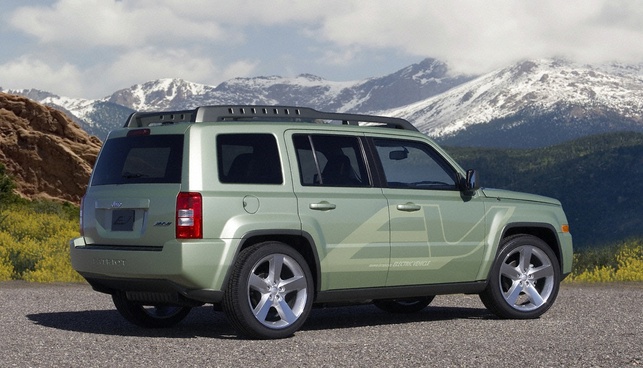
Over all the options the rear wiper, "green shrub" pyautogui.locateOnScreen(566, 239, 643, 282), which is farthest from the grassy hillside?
the rear wiper

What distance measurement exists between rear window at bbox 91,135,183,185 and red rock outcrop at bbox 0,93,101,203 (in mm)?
32880

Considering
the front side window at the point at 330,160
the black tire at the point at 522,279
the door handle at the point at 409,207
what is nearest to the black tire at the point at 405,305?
the black tire at the point at 522,279

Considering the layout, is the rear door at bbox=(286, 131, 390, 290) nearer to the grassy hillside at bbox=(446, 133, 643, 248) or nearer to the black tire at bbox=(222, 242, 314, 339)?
the black tire at bbox=(222, 242, 314, 339)

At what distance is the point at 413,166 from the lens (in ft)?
32.6

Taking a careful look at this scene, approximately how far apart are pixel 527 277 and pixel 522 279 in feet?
0.23

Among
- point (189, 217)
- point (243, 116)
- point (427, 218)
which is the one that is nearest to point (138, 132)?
point (243, 116)

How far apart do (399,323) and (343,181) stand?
183cm

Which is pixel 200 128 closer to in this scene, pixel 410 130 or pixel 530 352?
pixel 410 130

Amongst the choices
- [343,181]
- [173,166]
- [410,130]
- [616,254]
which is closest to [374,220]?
[343,181]

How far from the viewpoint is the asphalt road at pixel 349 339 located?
7.38m

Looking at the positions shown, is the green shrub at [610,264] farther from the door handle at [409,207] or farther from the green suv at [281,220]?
the door handle at [409,207]

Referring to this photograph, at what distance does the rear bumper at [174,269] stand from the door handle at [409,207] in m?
1.90

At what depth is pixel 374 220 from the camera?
9375mm

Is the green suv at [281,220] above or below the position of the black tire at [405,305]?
above
